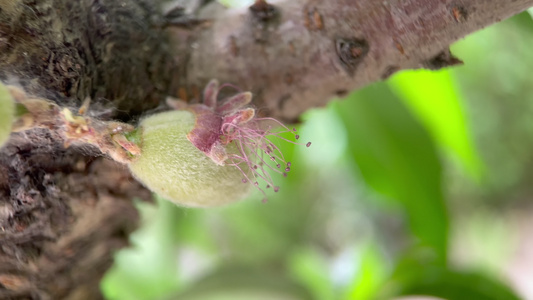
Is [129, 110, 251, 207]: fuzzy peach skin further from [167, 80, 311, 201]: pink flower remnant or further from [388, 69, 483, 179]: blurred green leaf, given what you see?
[388, 69, 483, 179]: blurred green leaf

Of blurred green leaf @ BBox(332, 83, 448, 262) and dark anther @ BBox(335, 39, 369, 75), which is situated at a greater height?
blurred green leaf @ BBox(332, 83, 448, 262)

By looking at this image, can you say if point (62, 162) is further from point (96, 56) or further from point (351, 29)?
point (351, 29)

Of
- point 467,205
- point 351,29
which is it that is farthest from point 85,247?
point 467,205

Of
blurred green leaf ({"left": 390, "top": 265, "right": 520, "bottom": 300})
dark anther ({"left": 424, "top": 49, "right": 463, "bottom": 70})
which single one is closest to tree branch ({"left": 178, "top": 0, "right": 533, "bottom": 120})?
dark anther ({"left": 424, "top": 49, "right": 463, "bottom": 70})

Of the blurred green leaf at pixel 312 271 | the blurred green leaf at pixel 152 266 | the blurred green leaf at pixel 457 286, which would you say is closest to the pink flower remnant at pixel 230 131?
the blurred green leaf at pixel 457 286

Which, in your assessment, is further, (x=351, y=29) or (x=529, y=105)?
(x=529, y=105)

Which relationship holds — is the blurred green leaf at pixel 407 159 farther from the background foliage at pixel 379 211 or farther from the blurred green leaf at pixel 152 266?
the blurred green leaf at pixel 152 266

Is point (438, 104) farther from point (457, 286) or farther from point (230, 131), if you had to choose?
point (230, 131)
